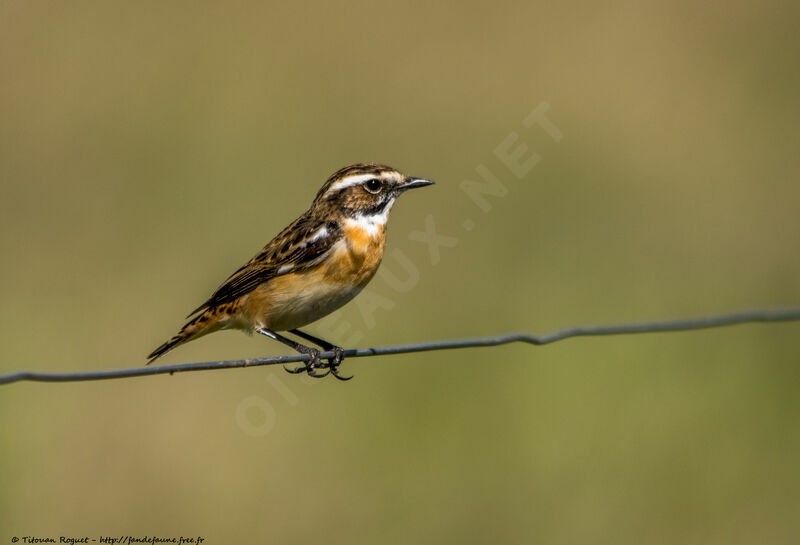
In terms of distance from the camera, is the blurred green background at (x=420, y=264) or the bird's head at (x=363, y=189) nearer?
the bird's head at (x=363, y=189)

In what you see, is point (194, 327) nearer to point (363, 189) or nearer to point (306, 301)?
point (306, 301)

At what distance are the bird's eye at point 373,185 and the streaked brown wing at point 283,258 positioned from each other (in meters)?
0.39

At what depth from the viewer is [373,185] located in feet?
25.1

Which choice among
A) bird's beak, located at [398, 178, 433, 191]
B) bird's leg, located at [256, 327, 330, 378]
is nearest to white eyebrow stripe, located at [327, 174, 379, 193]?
bird's beak, located at [398, 178, 433, 191]

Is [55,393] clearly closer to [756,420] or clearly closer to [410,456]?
[410,456]

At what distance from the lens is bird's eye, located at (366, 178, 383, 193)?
25.1 feet

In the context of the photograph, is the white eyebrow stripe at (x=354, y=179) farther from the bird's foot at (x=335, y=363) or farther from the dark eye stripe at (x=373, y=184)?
the bird's foot at (x=335, y=363)

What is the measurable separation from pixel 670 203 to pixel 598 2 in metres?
4.42

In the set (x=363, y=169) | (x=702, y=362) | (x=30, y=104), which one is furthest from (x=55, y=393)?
(x=702, y=362)

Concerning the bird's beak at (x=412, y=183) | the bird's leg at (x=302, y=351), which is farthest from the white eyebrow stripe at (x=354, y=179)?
the bird's leg at (x=302, y=351)

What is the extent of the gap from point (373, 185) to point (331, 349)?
1.25 meters

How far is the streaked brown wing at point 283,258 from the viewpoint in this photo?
7387 mm

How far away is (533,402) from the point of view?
A: 398 inches

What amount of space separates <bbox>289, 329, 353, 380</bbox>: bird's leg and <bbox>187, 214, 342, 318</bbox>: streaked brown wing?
60 cm
